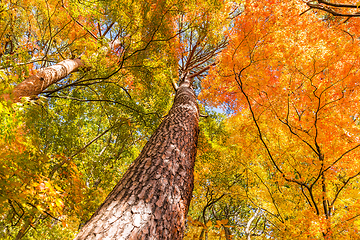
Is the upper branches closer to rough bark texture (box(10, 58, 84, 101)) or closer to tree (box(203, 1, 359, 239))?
tree (box(203, 1, 359, 239))

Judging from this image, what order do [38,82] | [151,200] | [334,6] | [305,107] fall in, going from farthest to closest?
[305,107]
[38,82]
[334,6]
[151,200]

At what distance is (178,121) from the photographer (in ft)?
10.2

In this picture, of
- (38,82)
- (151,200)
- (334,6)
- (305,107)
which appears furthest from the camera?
(305,107)

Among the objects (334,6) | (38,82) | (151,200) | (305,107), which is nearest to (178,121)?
(151,200)

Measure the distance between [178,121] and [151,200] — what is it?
1806mm

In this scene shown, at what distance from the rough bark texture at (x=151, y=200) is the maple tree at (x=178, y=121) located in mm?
12

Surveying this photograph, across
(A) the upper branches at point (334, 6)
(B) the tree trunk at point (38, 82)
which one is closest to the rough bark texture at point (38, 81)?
(B) the tree trunk at point (38, 82)

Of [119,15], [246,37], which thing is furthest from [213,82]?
[119,15]

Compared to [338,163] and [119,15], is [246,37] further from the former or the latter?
[338,163]

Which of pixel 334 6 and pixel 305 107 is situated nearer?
pixel 334 6

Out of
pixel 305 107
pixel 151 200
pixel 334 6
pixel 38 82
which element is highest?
pixel 305 107

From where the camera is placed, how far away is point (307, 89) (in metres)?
4.38

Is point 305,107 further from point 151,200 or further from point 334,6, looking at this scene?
point 151,200

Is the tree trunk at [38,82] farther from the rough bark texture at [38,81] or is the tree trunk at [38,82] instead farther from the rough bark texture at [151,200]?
the rough bark texture at [151,200]
